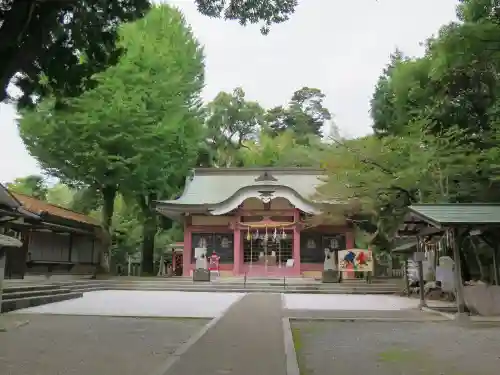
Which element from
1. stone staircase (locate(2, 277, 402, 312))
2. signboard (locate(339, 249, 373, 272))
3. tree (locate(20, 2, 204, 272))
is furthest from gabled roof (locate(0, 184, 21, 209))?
signboard (locate(339, 249, 373, 272))

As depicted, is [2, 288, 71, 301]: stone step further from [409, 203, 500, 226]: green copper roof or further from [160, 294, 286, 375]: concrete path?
[409, 203, 500, 226]: green copper roof

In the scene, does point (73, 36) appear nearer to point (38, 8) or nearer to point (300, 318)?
point (38, 8)

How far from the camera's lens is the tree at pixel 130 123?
2164 centimetres

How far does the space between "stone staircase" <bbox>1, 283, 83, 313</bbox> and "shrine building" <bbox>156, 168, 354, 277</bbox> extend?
34.4 ft

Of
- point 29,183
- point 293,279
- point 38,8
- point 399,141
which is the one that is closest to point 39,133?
point 29,183

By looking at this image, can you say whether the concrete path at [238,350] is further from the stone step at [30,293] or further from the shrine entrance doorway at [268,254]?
the shrine entrance doorway at [268,254]

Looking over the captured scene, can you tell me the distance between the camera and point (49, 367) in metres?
5.41

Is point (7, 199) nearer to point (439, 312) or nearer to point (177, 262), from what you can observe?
point (439, 312)

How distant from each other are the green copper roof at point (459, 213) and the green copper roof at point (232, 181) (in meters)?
16.0

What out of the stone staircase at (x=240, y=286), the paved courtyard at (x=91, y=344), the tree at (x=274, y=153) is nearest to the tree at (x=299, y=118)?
the tree at (x=274, y=153)

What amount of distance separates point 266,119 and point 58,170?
2973 cm

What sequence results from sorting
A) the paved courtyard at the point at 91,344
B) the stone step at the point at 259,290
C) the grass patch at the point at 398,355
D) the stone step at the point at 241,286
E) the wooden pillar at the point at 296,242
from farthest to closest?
the wooden pillar at the point at 296,242, the stone step at the point at 241,286, the stone step at the point at 259,290, the grass patch at the point at 398,355, the paved courtyard at the point at 91,344

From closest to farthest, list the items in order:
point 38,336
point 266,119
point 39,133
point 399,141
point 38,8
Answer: point 38,8 < point 38,336 < point 399,141 < point 39,133 < point 266,119

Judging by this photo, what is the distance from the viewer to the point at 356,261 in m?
19.2
